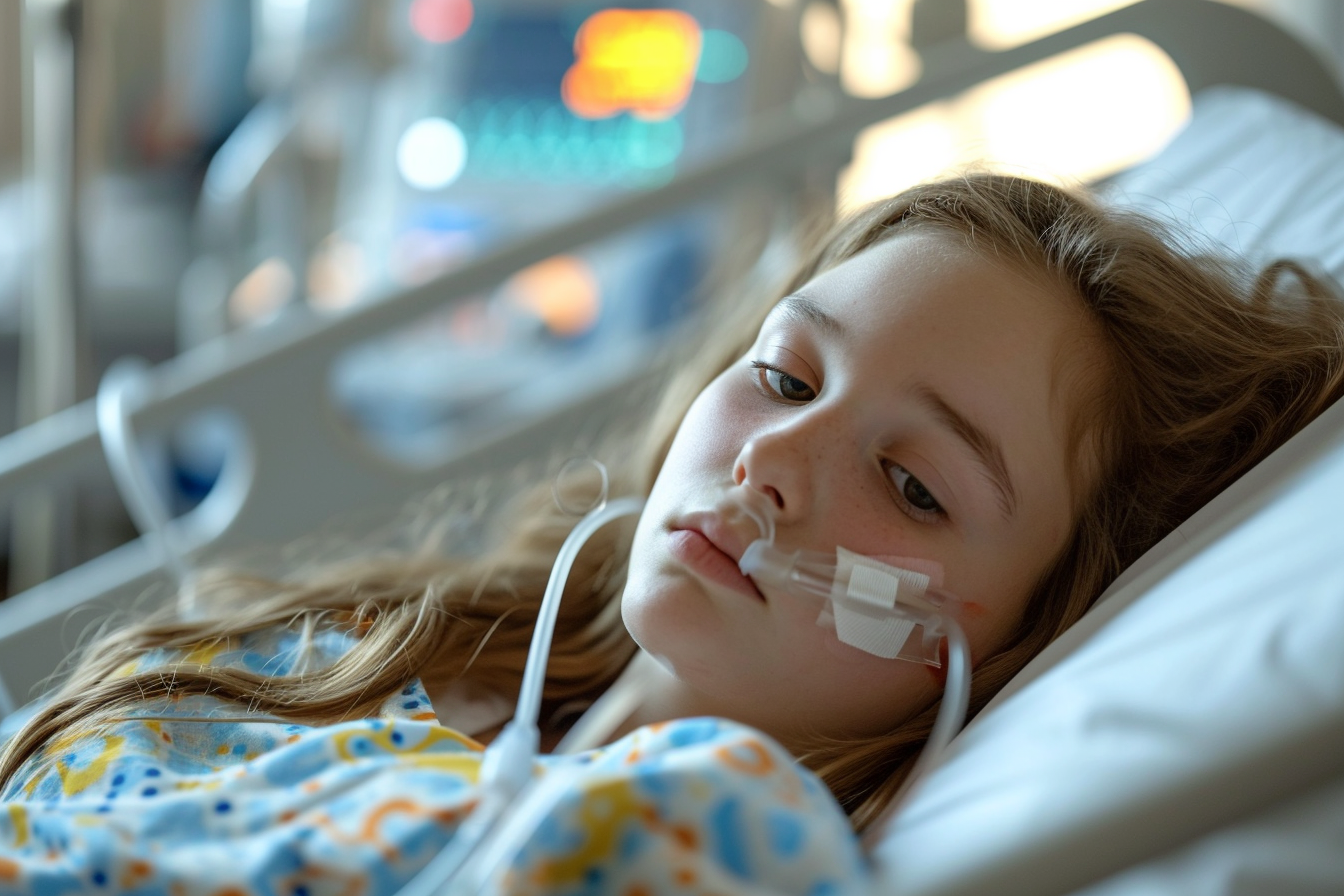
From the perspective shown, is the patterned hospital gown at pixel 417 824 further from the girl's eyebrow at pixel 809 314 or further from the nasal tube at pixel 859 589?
the girl's eyebrow at pixel 809 314

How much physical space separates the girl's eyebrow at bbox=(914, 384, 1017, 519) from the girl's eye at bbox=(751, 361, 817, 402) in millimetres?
86

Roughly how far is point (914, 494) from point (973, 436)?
5cm

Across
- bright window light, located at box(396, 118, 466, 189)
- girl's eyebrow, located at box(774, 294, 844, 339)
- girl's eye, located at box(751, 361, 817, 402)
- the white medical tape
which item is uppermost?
girl's eyebrow, located at box(774, 294, 844, 339)

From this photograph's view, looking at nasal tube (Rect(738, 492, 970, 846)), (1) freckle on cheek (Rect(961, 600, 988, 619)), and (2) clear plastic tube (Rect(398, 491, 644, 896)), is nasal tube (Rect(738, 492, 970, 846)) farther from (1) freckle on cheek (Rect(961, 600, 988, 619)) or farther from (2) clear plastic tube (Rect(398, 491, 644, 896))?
(2) clear plastic tube (Rect(398, 491, 644, 896))

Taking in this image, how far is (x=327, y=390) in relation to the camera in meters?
1.32

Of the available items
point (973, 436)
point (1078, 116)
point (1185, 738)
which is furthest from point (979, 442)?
point (1078, 116)

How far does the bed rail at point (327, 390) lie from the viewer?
122cm

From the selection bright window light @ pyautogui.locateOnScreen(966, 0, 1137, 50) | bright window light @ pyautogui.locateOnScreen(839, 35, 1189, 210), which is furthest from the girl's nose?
bright window light @ pyautogui.locateOnScreen(966, 0, 1137, 50)

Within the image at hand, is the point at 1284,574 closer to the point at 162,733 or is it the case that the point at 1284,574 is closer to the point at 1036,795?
the point at 1036,795

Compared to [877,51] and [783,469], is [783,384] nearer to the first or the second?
[783,469]

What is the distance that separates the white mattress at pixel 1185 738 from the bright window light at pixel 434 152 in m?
3.26

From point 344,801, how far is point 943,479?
0.42 meters

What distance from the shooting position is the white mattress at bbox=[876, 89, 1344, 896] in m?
0.43

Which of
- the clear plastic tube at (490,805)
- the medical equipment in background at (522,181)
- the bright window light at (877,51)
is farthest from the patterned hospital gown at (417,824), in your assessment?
the medical equipment in background at (522,181)
